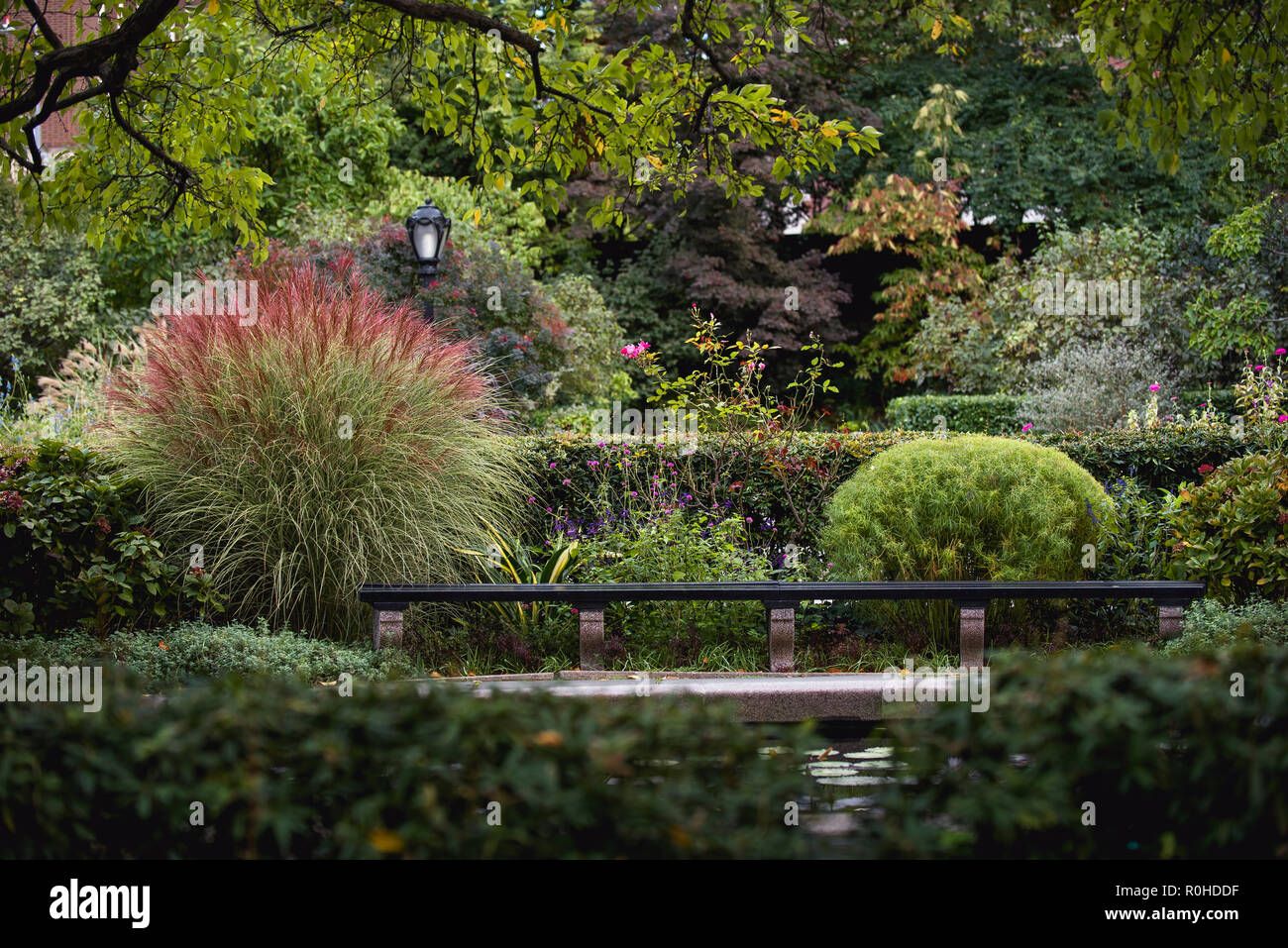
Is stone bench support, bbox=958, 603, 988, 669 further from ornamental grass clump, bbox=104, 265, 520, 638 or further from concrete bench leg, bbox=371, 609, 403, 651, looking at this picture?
concrete bench leg, bbox=371, 609, 403, 651

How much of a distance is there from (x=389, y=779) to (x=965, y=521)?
4.64 metres

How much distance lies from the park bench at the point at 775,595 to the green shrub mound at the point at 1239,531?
0.37 metres

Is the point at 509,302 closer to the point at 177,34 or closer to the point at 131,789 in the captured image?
the point at 177,34

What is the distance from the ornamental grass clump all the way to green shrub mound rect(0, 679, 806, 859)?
335cm

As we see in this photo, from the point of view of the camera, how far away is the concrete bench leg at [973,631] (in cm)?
572

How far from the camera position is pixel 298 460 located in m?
6.02

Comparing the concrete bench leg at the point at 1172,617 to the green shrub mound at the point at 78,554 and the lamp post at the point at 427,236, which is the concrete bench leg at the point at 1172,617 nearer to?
the green shrub mound at the point at 78,554

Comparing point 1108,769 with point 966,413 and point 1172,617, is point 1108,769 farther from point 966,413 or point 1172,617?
point 966,413

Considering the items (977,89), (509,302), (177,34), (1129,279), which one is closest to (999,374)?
(1129,279)

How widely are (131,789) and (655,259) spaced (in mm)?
19880

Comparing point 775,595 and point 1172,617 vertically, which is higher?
point 775,595

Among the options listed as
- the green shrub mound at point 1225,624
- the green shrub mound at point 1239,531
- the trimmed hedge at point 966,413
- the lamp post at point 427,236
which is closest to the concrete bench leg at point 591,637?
the green shrub mound at point 1225,624

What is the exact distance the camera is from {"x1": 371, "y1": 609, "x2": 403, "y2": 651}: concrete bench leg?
5.65m

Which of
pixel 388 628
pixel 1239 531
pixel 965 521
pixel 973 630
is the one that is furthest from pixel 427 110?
pixel 1239 531
